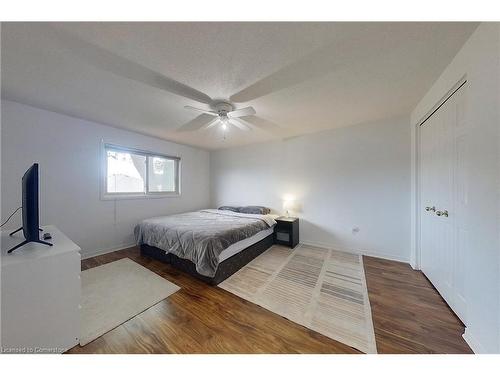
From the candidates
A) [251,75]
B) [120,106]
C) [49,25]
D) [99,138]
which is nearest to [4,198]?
[99,138]

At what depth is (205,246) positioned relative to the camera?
2082 mm

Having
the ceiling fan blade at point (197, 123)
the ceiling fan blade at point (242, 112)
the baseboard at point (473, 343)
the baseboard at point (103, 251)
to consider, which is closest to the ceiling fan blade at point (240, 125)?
the ceiling fan blade at point (197, 123)

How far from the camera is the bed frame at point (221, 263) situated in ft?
7.13

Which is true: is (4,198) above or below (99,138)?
below

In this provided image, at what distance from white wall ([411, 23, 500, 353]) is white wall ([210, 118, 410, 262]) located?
1580 mm

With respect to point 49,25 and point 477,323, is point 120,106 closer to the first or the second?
point 49,25

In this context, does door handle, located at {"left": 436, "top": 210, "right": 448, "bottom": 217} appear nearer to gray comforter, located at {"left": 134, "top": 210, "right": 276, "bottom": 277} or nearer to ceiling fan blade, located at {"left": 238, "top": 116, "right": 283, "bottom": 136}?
gray comforter, located at {"left": 134, "top": 210, "right": 276, "bottom": 277}

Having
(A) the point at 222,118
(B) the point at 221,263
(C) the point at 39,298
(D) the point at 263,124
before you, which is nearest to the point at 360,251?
(B) the point at 221,263

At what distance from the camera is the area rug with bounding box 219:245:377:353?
1.46 metres

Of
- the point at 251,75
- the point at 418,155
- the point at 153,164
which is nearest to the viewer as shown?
the point at 251,75

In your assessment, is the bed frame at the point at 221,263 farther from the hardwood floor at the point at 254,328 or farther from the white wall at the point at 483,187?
the white wall at the point at 483,187

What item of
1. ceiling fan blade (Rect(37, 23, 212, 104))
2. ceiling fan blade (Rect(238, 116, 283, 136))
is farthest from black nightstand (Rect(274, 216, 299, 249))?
ceiling fan blade (Rect(37, 23, 212, 104))
